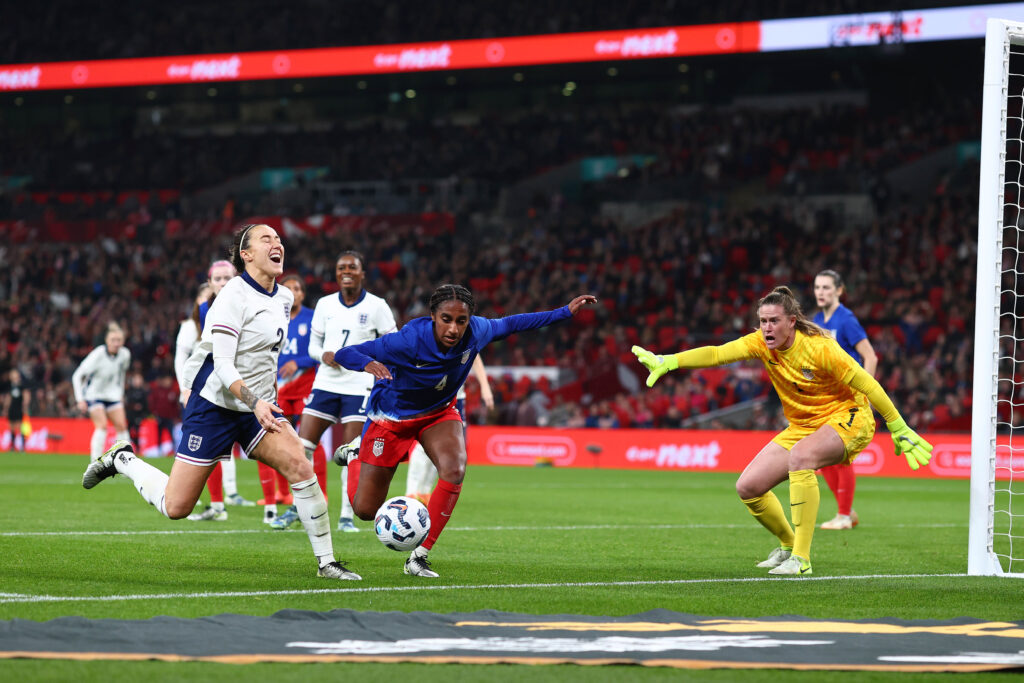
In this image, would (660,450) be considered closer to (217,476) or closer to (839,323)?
(839,323)

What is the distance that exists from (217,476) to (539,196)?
2694 centimetres

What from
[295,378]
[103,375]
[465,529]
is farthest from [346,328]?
[103,375]

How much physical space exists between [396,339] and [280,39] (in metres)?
32.7

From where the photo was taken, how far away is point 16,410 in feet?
97.0

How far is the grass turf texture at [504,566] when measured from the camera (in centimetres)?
702

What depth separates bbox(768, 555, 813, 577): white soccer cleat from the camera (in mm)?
9148

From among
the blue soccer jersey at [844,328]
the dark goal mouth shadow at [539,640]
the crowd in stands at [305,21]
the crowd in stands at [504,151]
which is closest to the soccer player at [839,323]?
the blue soccer jersey at [844,328]

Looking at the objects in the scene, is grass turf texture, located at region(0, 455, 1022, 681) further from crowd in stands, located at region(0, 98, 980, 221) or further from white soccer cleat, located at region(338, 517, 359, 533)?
crowd in stands, located at region(0, 98, 980, 221)

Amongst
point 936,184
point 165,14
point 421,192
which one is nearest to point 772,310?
point 936,184

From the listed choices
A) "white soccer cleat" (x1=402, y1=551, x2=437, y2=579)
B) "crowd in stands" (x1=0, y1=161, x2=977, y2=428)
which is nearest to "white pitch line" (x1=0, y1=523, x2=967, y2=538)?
"white soccer cleat" (x1=402, y1=551, x2=437, y2=579)

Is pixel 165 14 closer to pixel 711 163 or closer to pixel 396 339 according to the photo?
pixel 711 163

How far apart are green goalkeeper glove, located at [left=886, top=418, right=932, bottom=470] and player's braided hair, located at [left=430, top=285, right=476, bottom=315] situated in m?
3.01

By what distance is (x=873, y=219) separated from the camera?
34.0 meters

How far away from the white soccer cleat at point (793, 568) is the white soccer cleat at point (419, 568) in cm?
239
